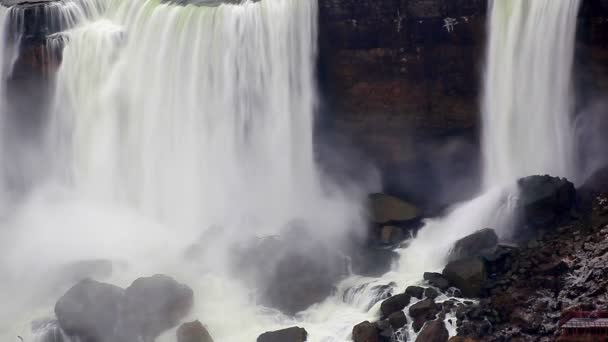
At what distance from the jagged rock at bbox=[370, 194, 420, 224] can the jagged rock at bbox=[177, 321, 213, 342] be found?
772cm

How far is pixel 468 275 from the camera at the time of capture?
26078 millimetres

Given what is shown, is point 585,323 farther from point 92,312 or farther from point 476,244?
point 92,312

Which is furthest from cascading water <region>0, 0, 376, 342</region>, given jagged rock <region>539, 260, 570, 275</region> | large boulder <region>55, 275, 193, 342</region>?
jagged rock <region>539, 260, 570, 275</region>

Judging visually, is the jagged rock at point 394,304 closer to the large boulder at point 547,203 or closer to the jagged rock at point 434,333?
the jagged rock at point 434,333

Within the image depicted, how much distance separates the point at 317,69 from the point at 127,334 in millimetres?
12086

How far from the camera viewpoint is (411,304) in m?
26.0

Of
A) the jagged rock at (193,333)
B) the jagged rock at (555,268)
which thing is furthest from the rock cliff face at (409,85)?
the jagged rock at (193,333)

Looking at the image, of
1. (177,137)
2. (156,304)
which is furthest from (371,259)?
(177,137)

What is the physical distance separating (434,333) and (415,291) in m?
2.02

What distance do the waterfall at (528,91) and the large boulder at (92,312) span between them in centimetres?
1344

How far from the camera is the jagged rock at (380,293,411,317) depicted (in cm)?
2589

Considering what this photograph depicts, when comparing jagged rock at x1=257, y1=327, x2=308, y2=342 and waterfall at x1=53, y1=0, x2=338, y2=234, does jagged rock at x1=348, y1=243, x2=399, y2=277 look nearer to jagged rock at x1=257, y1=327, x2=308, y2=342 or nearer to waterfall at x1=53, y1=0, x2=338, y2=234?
waterfall at x1=53, y1=0, x2=338, y2=234

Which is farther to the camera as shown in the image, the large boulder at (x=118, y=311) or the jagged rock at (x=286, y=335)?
the large boulder at (x=118, y=311)

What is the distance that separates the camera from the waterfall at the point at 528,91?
97.3 feet
